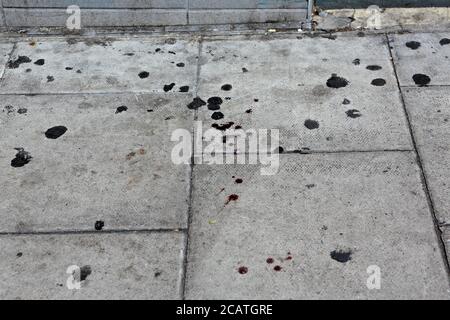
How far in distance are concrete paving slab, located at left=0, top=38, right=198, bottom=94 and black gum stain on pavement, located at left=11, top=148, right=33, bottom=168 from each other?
68 centimetres

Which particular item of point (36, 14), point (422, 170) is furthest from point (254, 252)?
point (36, 14)

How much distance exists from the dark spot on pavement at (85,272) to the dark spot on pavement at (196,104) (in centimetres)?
140

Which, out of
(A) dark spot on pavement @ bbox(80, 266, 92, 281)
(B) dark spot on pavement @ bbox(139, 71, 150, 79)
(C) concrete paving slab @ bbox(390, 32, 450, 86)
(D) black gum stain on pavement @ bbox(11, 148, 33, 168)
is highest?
(C) concrete paving slab @ bbox(390, 32, 450, 86)

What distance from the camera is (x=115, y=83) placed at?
14.4ft

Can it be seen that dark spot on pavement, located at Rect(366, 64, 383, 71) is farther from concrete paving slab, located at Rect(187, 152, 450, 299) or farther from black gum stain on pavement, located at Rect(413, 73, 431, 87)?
concrete paving slab, located at Rect(187, 152, 450, 299)

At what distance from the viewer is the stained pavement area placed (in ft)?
10.1

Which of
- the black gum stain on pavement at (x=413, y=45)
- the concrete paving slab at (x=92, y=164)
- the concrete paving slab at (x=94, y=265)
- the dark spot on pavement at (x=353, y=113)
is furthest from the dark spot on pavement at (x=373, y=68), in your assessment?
the concrete paving slab at (x=94, y=265)

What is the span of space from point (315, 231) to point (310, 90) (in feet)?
4.28

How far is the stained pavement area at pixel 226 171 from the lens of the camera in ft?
10.1

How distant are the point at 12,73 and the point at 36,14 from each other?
0.72m

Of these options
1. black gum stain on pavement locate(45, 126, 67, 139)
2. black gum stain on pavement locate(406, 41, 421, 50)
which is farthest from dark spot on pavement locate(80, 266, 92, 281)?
black gum stain on pavement locate(406, 41, 421, 50)

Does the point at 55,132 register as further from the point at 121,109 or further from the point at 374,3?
the point at 374,3

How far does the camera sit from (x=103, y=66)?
4.60 metres
